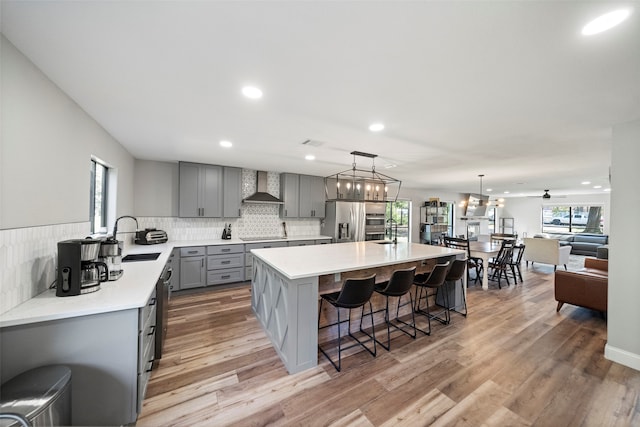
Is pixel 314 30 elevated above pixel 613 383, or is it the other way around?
pixel 314 30

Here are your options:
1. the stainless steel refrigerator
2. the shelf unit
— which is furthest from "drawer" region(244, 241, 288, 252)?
the shelf unit

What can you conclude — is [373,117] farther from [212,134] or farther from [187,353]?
[187,353]

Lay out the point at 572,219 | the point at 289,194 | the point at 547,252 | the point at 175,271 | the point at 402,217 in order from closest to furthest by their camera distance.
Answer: the point at 175,271, the point at 289,194, the point at 547,252, the point at 402,217, the point at 572,219

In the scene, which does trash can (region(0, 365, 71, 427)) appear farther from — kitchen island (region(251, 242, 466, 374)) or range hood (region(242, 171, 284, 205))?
range hood (region(242, 171, 284, 205))

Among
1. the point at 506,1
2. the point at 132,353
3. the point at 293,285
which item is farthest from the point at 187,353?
the point at 506,1

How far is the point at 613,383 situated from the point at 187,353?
3.89m

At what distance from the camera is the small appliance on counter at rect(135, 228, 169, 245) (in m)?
4.02

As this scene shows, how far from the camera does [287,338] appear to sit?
2232 millimetres

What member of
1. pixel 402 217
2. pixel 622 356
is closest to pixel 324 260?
pixel 622 356

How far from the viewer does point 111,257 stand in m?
2.11

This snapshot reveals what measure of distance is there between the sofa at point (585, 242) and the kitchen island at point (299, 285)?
9559mm

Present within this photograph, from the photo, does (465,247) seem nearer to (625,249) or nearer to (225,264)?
(625,249)

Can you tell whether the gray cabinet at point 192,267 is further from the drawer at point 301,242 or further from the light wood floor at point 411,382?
the drawer at point 301,242

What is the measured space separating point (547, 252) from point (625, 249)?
16.8ft
